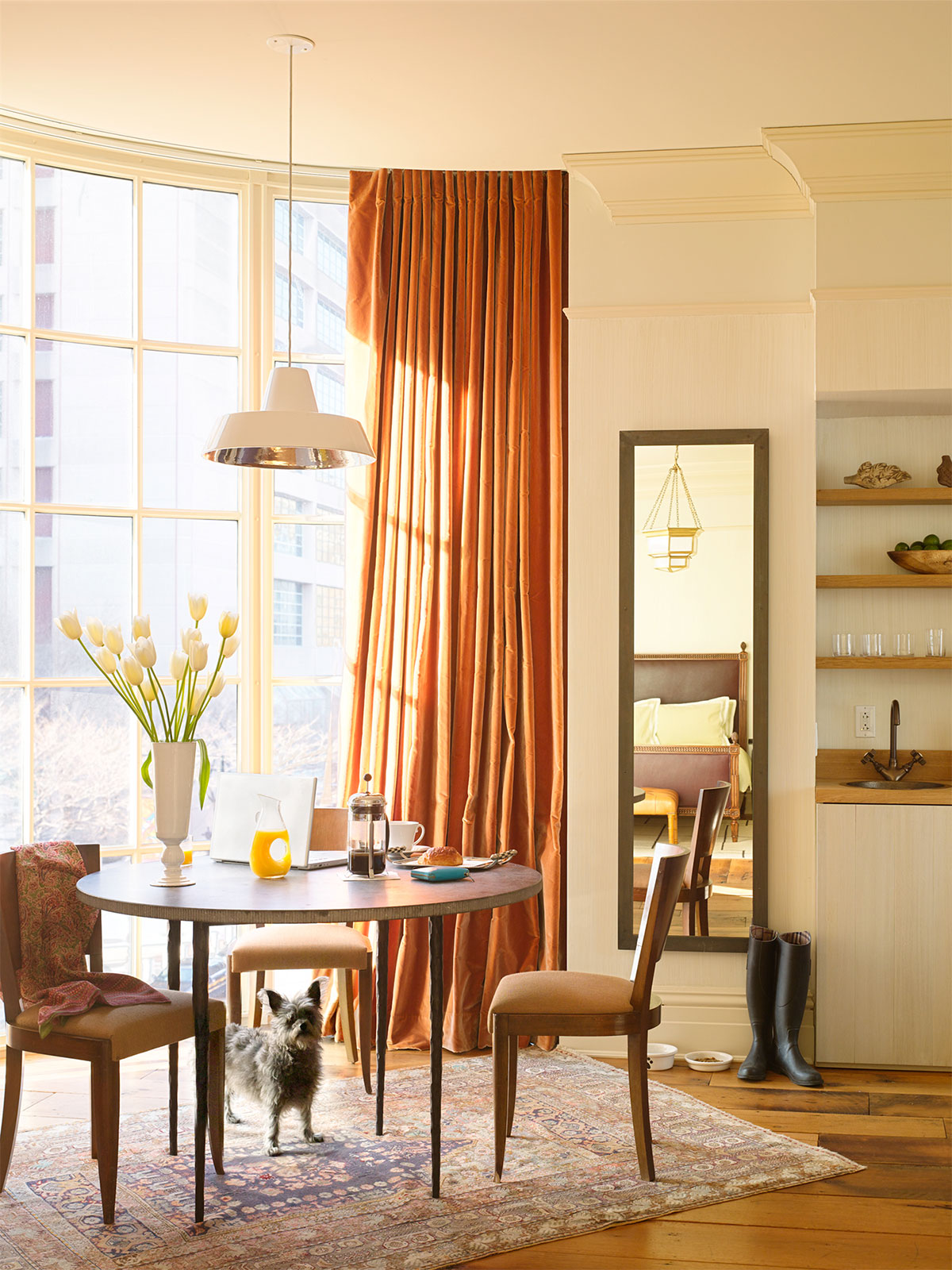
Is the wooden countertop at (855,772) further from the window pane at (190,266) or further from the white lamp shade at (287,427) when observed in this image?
the window pane at (190,266)

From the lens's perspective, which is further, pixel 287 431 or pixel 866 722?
pixel 866 722

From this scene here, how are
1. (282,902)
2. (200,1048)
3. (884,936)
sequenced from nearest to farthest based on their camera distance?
1. (282,902)
2. (200,1048)
3. (884,936)

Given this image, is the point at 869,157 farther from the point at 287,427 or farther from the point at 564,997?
the point at 564,997

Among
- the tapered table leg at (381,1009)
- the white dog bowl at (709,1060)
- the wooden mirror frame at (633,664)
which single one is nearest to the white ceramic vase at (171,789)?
the tapered table leg at (381,1009)

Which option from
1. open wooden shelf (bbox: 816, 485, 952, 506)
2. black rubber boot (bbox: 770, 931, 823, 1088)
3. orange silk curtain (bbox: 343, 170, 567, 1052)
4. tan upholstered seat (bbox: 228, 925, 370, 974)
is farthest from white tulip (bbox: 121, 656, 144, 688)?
open wooden shelf (bbox: 816, 485, 952, 506)

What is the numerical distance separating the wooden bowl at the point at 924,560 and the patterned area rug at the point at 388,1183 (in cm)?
190

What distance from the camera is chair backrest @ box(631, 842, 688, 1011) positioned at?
307cm

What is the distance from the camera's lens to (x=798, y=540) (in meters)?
4.20

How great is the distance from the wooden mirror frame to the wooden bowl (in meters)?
0.48

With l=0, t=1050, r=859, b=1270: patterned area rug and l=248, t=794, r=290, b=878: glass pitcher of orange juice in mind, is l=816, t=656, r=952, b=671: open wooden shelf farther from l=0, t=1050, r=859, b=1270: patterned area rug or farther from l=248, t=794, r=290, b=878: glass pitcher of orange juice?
l=248, t=794, r=290, b=878: glass pitcher of orange juice

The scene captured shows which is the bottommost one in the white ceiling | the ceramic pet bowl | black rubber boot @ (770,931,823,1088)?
the ceramic pet bowl

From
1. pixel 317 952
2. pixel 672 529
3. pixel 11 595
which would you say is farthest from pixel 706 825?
pixel 11 595

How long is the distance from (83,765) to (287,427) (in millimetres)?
1819

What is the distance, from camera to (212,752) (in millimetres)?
4434
